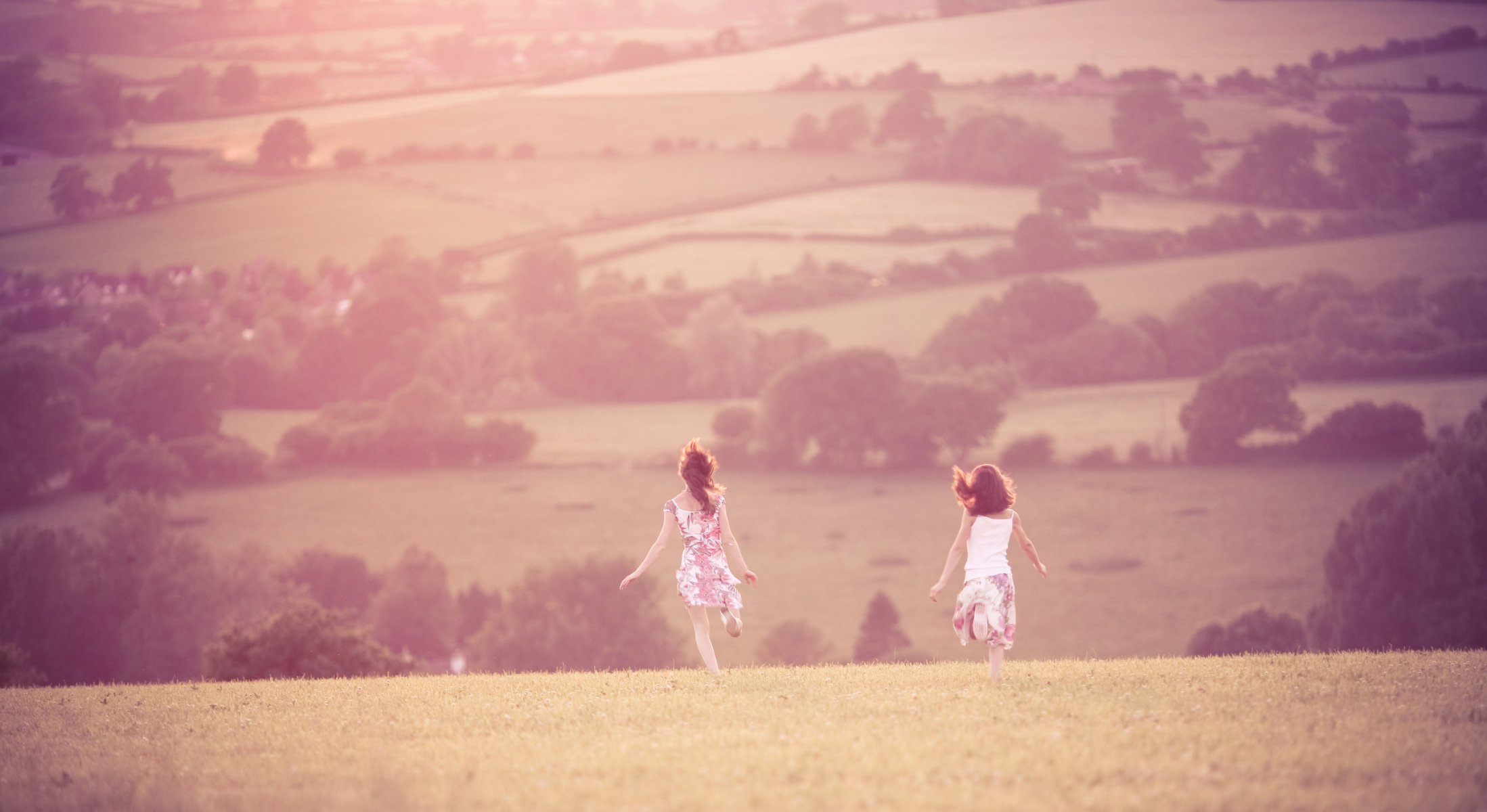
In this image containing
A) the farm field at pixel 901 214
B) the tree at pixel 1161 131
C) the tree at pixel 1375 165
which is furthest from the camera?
the tree at pixel 1161 131

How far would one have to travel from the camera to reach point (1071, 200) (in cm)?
13012

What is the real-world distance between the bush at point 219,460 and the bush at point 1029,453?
58.8 m

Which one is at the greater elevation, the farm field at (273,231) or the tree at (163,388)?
the farm field at (273,231)

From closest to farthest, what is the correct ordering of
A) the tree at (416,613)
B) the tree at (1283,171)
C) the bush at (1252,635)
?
1. the bush at (1252,635)
2. the tree at (416,613)
3. the tree at (1283,171)

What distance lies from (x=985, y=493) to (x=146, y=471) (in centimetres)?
9477

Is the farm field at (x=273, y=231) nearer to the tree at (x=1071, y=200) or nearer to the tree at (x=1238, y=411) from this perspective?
the tree at (x=1071, y=200)

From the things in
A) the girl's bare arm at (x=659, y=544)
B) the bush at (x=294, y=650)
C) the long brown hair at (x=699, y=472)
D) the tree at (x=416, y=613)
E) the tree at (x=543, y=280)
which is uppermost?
the tree at (x=543, y=280)

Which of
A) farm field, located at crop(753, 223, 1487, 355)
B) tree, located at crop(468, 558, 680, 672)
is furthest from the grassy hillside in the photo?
farm field, located at crop(753, 223, 1487, 355)

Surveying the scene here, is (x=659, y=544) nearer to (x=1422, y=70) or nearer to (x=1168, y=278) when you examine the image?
(x=1168, y=278)

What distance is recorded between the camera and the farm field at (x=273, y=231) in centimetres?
11496

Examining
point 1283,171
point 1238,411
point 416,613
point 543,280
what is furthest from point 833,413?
point 1283,171

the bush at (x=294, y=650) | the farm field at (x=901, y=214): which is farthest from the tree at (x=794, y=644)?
the farm field at (x=901, y=214)

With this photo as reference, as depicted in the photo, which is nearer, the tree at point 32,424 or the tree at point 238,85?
the tree at point 32,424

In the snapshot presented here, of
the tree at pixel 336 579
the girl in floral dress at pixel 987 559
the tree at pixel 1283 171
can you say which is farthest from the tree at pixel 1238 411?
the girl in floral dress at pixel 987 559
